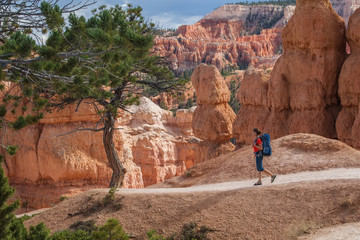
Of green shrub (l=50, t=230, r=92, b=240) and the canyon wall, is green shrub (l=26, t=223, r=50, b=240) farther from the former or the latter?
the canyon wall

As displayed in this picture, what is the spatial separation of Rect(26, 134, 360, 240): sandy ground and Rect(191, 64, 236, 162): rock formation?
371 inches

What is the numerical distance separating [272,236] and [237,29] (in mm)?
163369

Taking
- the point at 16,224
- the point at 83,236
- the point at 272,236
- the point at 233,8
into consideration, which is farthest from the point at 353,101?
the point at 233,8

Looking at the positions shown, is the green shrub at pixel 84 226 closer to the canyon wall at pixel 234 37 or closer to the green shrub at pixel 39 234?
the green shrub at pixel 39 234

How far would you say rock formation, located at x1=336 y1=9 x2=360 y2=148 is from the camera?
14.8 m

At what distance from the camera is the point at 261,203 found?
871 centimetres

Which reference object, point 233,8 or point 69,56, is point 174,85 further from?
point 233,8

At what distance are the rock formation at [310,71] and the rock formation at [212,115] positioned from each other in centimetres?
486

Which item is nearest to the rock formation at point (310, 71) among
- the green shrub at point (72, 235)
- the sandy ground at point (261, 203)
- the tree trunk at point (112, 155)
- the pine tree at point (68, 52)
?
the sandy ground at point (261, 203)

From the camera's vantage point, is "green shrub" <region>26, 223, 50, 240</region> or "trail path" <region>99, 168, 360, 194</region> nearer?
"green shrub" <region>26, 223, 50, 240</region>

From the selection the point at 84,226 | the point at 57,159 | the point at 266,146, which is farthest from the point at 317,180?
the point at 57,159

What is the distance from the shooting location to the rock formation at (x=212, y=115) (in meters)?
22.4

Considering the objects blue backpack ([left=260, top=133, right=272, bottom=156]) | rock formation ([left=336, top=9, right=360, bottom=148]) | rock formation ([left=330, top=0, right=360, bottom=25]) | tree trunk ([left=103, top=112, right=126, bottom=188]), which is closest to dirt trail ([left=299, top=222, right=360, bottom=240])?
→ blue backpack ([left=260, top=133, right=272, bottom=156])

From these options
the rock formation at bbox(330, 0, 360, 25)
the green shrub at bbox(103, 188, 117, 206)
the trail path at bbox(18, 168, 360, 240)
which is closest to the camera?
the trail path at bbox(18, 168, 360, 240)
